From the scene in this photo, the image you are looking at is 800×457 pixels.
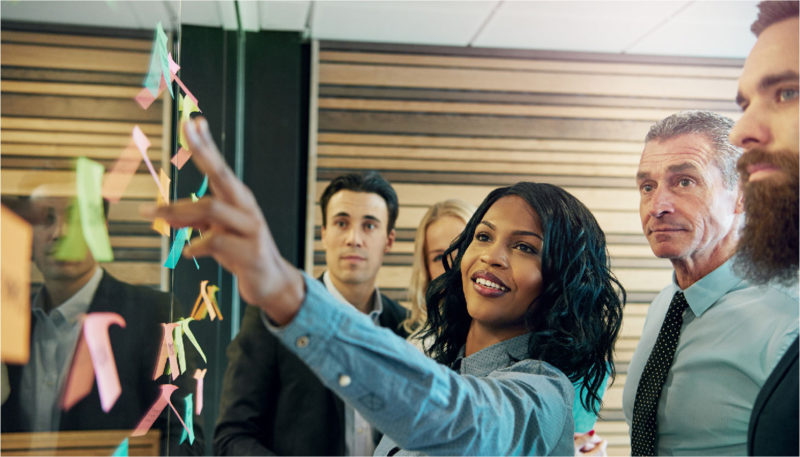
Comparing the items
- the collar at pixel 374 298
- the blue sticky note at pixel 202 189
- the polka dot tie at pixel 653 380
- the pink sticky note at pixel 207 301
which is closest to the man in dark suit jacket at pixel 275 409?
the pink sticky note at pixel 207 301

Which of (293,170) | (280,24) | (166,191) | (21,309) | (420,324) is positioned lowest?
(420,324)

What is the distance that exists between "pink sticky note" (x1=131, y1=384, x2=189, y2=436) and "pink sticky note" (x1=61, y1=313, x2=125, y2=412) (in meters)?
0.14

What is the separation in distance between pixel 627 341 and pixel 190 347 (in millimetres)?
3285

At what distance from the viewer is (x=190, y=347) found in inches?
59.6

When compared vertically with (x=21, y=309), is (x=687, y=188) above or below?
above

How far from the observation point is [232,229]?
0.74 meters

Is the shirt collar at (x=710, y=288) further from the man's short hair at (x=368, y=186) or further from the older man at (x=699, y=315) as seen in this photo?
the man's short hair at (x=368, y=186)

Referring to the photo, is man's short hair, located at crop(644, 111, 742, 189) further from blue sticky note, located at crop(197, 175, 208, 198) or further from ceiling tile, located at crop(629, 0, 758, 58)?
ceiling tile, located at crop(629, 0, 758, 58)

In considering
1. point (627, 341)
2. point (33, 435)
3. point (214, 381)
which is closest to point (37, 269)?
point (33, 435)

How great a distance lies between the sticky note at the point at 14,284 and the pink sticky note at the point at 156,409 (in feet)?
1.27

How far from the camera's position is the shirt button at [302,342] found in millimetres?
834

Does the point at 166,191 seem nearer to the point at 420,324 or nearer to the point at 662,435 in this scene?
the point at 662,435

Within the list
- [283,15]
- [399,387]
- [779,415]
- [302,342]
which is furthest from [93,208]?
[283,15]

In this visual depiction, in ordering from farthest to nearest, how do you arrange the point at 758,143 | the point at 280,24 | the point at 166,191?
1. the point at 280,24
2. the point at 166,191
3. the point at 758,143
